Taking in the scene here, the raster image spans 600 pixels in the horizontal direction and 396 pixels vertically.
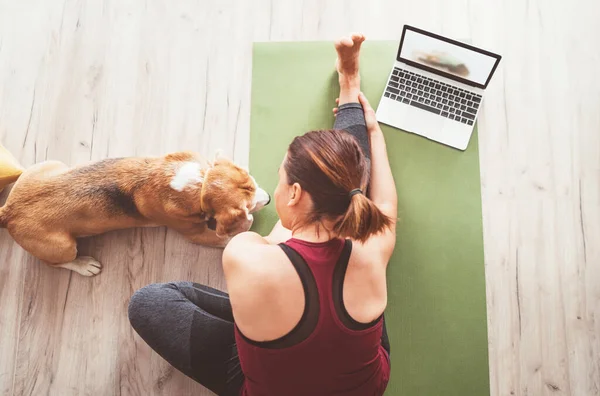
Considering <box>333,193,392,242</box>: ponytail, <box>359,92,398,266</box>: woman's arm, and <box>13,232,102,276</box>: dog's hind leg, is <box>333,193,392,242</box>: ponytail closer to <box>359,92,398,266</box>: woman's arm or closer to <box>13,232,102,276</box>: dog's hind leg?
<box>359,92,398,266</box>: woman's arm

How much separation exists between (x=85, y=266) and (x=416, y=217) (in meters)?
1.33

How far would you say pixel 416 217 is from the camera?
6.13ft

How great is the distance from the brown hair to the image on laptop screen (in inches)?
34.9

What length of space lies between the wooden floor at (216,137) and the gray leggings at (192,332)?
0.92ft

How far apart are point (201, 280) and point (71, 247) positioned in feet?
1.62

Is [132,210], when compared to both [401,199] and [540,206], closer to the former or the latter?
[401,199]

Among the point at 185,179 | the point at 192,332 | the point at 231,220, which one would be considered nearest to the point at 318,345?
the point at 192,332

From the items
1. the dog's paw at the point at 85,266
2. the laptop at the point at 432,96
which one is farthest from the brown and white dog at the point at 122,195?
the laptop at the point at 432,96

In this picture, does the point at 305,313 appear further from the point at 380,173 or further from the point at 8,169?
the point at 8,169

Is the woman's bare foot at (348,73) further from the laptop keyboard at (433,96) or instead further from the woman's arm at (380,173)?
the laptop keyboard at (433,96)

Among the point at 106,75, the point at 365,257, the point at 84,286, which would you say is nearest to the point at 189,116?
the point at 106,75

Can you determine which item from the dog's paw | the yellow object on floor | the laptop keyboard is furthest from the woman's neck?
the yellow object on floor

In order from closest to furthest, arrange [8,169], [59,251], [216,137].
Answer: [59,251] < [8,169] < [216,137]

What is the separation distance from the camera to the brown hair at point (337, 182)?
3.47 feet
